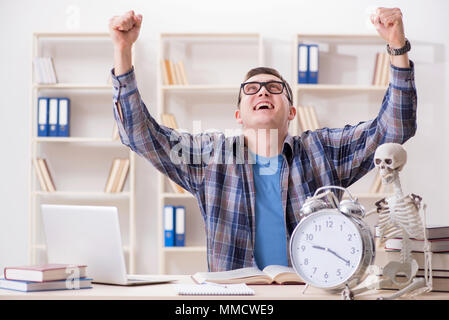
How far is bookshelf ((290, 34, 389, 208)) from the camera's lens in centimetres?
454

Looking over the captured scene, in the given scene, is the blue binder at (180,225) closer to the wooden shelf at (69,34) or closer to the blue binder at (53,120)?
the blue binder at (53,120)

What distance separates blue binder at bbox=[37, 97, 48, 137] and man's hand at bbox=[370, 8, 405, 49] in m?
3.11

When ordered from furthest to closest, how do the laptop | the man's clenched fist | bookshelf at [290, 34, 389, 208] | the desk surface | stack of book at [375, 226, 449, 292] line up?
bookshelf at [290, 34, 389, 208], the man's clenched fist, the laptop, stack of book at [375, 226, 449, 292], the desk surface

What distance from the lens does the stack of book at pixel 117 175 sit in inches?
173

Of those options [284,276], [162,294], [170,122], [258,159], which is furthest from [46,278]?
[170,122]

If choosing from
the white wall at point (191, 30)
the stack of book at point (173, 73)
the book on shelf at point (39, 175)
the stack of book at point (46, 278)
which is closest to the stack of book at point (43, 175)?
the book on shelf at point (39, 175)

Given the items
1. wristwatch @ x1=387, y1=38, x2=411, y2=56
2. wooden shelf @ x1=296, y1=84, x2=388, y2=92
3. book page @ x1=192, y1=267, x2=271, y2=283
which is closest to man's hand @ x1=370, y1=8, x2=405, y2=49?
wristwatch @ x1=387, y1=38, x2=411, y2=56

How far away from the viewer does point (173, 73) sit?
4.35 metres

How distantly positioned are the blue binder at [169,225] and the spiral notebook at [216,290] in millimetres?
2791

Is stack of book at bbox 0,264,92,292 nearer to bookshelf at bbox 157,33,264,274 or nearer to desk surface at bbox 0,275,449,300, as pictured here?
desk surface at bbox 0,275,449,300

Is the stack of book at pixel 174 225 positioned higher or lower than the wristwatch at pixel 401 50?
lower

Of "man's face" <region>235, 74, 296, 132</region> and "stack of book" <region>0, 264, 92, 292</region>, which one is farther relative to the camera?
"man's face" <region>235, 74, 296, 132</region>

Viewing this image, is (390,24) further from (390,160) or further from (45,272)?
(45,272)

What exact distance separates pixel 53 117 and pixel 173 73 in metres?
0.92
